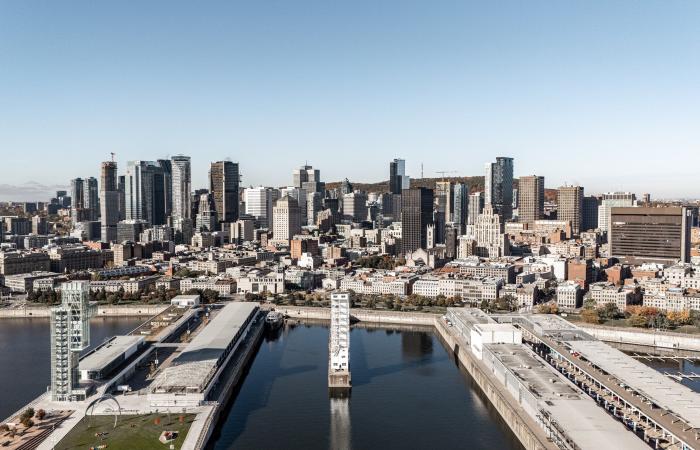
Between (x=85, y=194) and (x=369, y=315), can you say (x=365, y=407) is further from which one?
(x=85, y=194)

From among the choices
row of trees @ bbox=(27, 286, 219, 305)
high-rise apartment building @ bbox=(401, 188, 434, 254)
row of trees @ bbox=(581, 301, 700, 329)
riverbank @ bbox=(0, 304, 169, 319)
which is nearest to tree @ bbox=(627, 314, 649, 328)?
row of trees @ bbox=(581, 301, 700, 329)

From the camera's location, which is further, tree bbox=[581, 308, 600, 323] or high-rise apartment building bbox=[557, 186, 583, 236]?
high-rise apartment building bbox=[557, 186, 583, 236]

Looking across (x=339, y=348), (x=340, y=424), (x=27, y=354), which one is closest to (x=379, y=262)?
(x=27, y=354)

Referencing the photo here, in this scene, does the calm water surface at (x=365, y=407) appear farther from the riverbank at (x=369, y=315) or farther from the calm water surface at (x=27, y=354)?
the calm water surface at (x=27, y=354)

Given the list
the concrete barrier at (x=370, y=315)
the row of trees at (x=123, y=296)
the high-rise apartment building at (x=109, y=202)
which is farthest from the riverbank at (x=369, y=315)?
the high-rise apartment building at (x=109, y=202)

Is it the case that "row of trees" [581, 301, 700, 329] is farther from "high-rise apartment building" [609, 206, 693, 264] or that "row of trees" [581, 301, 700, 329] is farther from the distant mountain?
the distant mountain

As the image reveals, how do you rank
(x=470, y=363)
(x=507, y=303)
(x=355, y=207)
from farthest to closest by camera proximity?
1. (x=355, y=207)
2. (x=507, y=303)
3. (x=470, y=363)

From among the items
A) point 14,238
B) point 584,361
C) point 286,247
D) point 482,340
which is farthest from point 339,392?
point 14,238
